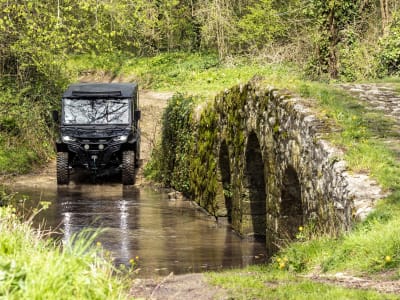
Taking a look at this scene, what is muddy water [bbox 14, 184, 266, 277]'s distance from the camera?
12352mm

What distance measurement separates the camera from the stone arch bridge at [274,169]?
29.0 feet

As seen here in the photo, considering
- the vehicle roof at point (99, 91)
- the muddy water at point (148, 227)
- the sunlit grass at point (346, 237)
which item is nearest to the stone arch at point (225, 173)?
the muddy water at point (148, 227)

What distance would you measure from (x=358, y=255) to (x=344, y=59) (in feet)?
53.1

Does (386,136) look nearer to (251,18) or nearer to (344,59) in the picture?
(344,59)

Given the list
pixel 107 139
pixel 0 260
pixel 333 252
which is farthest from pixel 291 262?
pixel 107 139

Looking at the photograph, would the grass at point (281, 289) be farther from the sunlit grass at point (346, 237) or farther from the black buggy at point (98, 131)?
the black buggy at point (98, 131)

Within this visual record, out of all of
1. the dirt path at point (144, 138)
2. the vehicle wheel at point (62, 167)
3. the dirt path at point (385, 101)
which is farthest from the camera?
the dirt path at point (144, 138)

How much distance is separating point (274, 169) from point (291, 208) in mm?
627

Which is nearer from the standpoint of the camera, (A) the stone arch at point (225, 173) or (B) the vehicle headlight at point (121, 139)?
(A) the stone arch at point (225, 173)

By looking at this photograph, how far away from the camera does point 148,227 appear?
1542cm

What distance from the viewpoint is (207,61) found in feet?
118

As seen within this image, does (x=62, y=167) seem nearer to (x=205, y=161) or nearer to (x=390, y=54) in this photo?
(x=205, y=161)

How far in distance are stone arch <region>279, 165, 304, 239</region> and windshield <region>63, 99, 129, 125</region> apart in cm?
963

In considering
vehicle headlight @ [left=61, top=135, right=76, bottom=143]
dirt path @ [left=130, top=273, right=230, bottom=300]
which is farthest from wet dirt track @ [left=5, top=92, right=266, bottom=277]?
dirt path @ [left=130, top=273, right=230, bottom=300]
